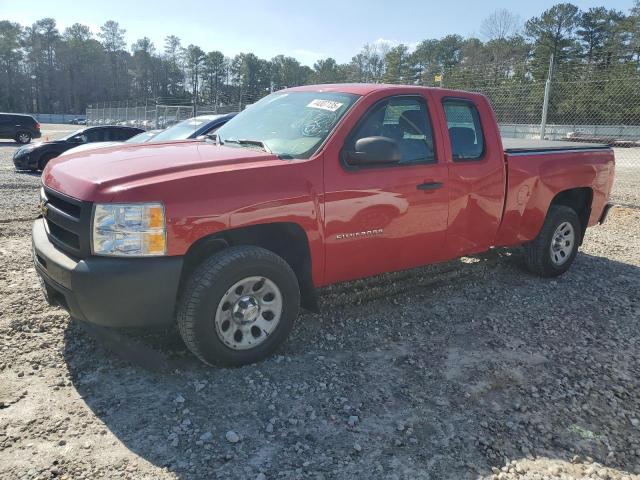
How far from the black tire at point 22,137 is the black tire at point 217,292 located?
27.6 m

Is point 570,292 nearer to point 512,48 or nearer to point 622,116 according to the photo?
point 622,116

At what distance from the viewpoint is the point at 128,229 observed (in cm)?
295

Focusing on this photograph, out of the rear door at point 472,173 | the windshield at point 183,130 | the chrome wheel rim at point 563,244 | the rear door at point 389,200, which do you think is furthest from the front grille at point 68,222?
the windshield at point 183,130

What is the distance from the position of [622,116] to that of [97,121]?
39.1 meters

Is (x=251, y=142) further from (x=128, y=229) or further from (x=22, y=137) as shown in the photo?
(x=22, y=137)

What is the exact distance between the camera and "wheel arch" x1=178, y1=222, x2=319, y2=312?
11.1 feet

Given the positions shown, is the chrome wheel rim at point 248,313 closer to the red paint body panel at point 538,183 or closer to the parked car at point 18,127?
the red paint body panel at point 538,183

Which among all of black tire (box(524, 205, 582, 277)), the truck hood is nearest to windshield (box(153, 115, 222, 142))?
the truck hood

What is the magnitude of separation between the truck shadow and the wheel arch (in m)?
0.51

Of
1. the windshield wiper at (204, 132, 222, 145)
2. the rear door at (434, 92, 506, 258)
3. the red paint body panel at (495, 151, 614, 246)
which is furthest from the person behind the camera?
the red paint body panel at (495, 151, 614, 246)

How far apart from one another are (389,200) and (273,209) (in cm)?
101

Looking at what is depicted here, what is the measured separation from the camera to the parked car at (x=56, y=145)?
14.0m

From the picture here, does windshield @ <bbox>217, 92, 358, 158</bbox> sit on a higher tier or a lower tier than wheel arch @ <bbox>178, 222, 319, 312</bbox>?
higher

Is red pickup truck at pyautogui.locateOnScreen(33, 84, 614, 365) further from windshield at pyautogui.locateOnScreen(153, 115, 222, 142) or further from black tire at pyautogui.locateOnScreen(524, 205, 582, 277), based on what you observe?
windshield at pyautogui.locateOnScreen(153, 115, 222, 142)
